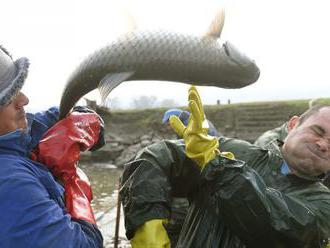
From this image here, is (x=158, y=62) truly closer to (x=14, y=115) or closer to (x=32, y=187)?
(x=14, y=115)

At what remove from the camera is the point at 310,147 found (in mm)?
2254

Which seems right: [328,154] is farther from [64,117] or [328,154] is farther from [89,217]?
[64,117]

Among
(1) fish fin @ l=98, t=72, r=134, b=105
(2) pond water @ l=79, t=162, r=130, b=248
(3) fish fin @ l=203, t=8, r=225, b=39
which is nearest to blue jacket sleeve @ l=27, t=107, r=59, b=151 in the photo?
(1) fish fin @ l=98, t=72, r=134, b=105

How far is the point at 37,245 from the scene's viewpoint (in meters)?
1.59

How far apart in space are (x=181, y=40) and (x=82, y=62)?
56cm

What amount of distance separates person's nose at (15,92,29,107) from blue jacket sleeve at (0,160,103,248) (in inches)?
11.3

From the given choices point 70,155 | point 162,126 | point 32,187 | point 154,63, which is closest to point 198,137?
point 154,63

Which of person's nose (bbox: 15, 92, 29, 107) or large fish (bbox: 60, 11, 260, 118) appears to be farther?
large fish (bbox: 60, 11, 260, 118)

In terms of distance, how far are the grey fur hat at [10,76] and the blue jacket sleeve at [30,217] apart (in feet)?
0.93

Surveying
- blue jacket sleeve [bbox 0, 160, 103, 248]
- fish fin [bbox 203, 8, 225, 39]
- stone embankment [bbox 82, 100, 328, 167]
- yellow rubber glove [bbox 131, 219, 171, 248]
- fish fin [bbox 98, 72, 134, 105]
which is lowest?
stone embankment [bbox 82, 100, 328, 167]

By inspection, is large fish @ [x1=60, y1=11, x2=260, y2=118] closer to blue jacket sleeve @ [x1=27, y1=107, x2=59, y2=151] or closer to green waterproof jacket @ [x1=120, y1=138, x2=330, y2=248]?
blue jacket sleeve @ [x1=27, y1=107, x2=59, y2=151]

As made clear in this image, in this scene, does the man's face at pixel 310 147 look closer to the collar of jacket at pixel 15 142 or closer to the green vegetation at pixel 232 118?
the collar of jacket at pixel 15 142

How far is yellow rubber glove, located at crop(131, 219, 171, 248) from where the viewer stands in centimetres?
193

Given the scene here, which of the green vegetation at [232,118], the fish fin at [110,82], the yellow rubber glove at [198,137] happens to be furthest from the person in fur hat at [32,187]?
the green vegetation at [232,118]
